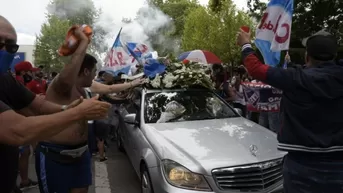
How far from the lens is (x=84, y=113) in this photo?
1.65m

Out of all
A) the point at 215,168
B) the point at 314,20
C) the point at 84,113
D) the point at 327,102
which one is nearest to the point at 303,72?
the point at 327,102

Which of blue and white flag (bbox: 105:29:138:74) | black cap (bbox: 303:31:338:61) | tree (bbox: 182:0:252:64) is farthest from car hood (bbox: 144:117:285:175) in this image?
tree (bbox: 182:0:252:64)

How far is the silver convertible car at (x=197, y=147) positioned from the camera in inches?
132

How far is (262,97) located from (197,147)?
116 inches

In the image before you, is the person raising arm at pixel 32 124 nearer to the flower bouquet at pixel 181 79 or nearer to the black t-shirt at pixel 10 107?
the black t-shirt at pixel 10 107

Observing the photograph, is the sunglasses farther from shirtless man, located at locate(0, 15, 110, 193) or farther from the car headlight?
the car headlight

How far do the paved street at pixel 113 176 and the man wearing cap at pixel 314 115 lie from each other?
295cm

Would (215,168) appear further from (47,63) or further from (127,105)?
(47,63)

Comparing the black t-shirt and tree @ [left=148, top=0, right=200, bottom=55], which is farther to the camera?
tree @ [left=148, top=0, right=200, bottom=55]

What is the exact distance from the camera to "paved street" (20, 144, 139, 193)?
16.4ft

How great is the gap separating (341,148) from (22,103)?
2.18 meters

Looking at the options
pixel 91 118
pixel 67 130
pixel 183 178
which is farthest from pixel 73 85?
pixel 183 178

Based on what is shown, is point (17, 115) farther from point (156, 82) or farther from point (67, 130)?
point (156, 82)

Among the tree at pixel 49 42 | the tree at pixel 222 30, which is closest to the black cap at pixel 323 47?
the tree at pixel 222 30
